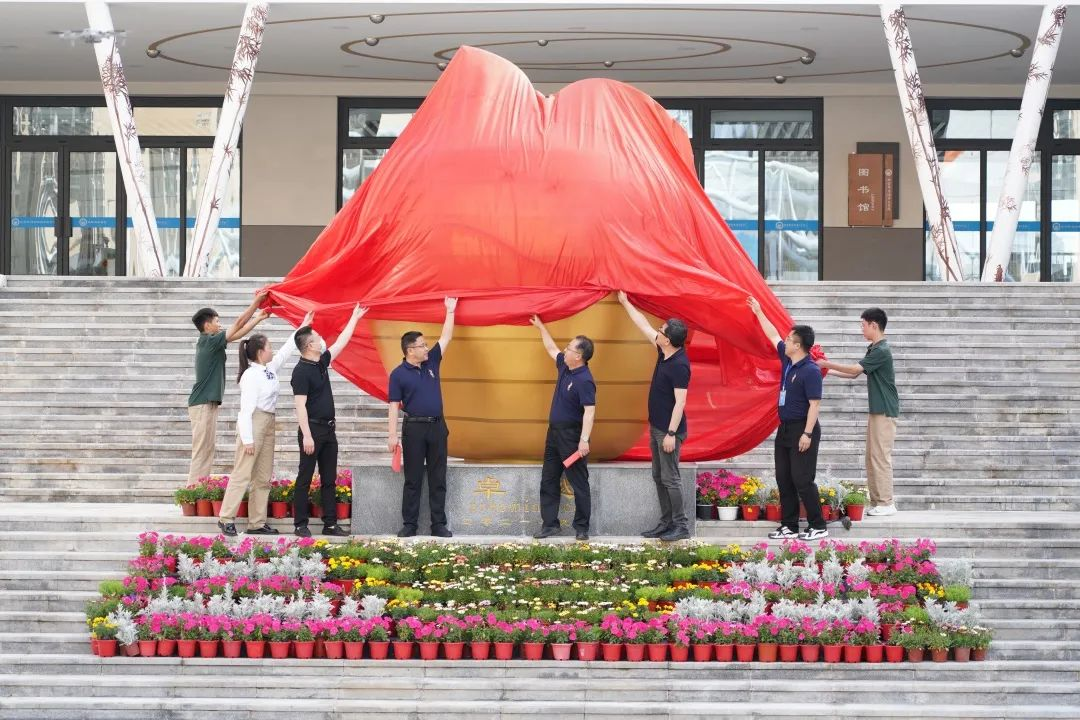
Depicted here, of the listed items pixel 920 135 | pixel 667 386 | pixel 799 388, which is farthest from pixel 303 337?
pixel 920 135

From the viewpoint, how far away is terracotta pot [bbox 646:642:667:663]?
916cm

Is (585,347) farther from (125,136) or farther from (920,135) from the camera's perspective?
(125,136)

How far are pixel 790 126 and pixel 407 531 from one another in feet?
51.3

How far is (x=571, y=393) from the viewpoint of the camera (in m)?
10.8

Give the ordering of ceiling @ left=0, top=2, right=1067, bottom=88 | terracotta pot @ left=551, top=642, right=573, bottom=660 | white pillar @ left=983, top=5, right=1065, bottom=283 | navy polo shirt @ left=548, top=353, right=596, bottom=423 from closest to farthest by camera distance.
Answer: terracotta pot @ left=551, top=642, right=573, bottom=660 < navy polo shirt @ left=548, top=353, right=596, bottom=423 < white pillar @ left=983, top=5, right=1065, bottom=283 < ceiling @ left=0, top=2, right=1067, bottom=88

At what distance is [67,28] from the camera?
21.2m

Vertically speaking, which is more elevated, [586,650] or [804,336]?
[804,336]

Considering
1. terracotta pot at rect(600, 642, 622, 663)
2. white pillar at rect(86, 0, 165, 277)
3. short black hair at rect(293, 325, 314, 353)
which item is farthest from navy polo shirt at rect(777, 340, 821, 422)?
white pillar at rect(86, 0, 165, 277)

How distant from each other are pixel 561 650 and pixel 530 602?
2.02 ft

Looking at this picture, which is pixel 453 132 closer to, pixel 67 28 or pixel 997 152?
pixel 67 28

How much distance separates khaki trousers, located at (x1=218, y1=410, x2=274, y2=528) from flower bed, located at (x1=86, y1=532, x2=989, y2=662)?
449 millimetres

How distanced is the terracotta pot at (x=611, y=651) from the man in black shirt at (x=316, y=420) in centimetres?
269

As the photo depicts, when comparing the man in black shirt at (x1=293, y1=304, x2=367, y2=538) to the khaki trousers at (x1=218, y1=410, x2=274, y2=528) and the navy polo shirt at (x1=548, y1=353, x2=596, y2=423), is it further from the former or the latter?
the navy polo shirt at (x1=548, y1=353, x2=596, y2=423)

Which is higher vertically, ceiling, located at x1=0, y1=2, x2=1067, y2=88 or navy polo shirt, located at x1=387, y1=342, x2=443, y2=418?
ceiling, located at x1=0, y1=2, x2=1067, y2=88
